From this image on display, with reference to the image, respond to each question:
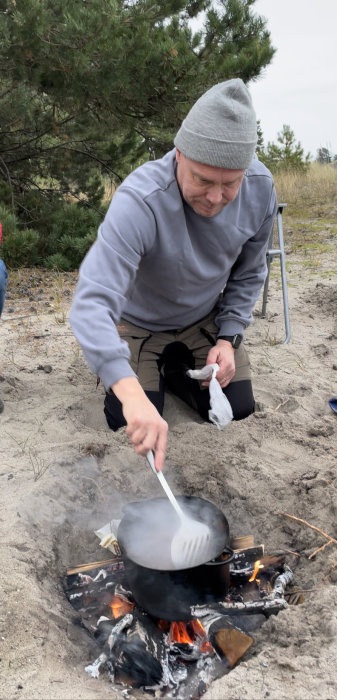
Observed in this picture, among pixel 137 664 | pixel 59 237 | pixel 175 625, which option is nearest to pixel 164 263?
pixel 175 625

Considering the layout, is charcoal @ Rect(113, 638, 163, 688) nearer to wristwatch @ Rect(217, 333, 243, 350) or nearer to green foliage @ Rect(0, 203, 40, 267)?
wristwatch @ Rect(217, 333, 243, 350)

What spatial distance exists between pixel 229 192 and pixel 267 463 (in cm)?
127

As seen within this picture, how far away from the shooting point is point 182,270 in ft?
8.54

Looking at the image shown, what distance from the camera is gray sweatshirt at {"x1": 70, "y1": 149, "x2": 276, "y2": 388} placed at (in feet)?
6.44

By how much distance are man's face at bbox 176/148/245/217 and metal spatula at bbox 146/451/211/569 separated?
3.59 ft

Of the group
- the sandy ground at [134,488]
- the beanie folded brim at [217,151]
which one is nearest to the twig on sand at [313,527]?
the sandy ground at [134,488]

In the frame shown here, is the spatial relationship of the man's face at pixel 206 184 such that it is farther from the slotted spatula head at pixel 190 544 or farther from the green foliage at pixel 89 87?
the green foliage at pixel 89 87

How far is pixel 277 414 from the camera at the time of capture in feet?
10.6

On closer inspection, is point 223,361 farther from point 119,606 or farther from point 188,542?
point 119,606

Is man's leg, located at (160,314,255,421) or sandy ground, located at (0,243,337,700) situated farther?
man's leg, located at (160,314,255,421)

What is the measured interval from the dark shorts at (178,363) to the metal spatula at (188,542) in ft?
3.18

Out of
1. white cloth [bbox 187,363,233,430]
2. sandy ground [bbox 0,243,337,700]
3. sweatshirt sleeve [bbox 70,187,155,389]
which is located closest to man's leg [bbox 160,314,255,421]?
sandy ground [bbox 0,243,337,700]

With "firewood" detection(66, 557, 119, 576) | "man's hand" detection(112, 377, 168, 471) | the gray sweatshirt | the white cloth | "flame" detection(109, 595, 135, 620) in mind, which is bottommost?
"flame" detection(109, 595, 135, 620)

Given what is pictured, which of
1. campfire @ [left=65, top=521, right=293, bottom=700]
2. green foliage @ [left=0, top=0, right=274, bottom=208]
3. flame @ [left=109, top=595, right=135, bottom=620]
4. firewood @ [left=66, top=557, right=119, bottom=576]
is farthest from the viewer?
green foliage @ [left=0, top=0, right=274, bottom=208]
